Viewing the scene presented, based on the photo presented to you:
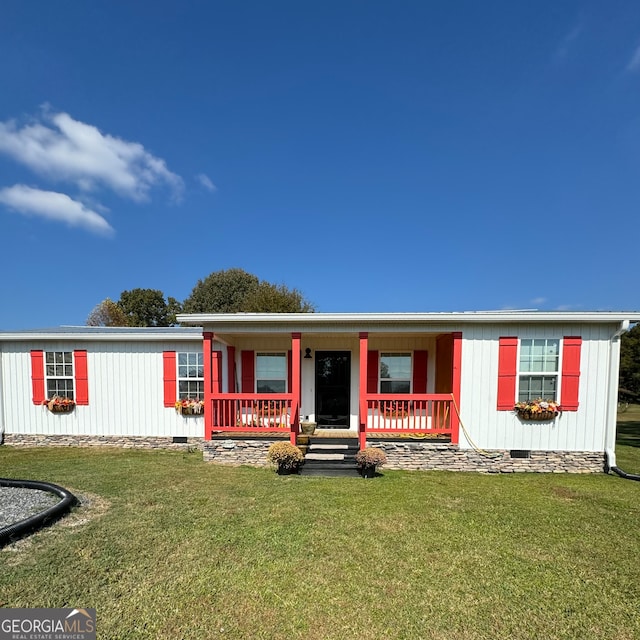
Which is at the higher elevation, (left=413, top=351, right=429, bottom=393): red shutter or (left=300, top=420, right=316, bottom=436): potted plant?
(left=413, top=351, right=429, bottom=393): red shutter

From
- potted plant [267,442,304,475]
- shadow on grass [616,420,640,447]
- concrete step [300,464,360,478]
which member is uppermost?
potted plant [267,442,304,475]

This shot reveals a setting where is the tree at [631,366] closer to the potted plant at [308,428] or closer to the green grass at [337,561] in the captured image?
the green grass at [337,561]

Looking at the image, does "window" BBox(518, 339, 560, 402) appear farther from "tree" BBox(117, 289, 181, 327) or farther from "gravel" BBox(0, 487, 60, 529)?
"tree" BBox(117, 289, 181, 327)

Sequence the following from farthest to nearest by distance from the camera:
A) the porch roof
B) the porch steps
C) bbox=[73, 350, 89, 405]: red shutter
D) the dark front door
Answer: the dark front door < bbox=[73, 350, 89, 405]: red shutter < the porch roof < the porch steps

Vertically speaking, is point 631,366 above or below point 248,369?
below

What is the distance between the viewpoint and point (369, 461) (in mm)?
5691

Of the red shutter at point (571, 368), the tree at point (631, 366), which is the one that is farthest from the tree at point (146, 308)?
the tree at point (631, 366)

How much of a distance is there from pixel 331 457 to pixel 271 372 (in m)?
2.87

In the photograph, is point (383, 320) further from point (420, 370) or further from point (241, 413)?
point (241, 413)

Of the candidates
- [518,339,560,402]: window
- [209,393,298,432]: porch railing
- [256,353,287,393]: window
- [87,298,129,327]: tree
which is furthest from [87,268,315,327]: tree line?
[518,339,560,402]: window

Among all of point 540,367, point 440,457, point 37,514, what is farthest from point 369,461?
point 37,514

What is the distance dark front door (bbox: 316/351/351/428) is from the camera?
27.9ft

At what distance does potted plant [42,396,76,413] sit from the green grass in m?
3.72

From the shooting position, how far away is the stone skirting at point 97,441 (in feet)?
26.8
